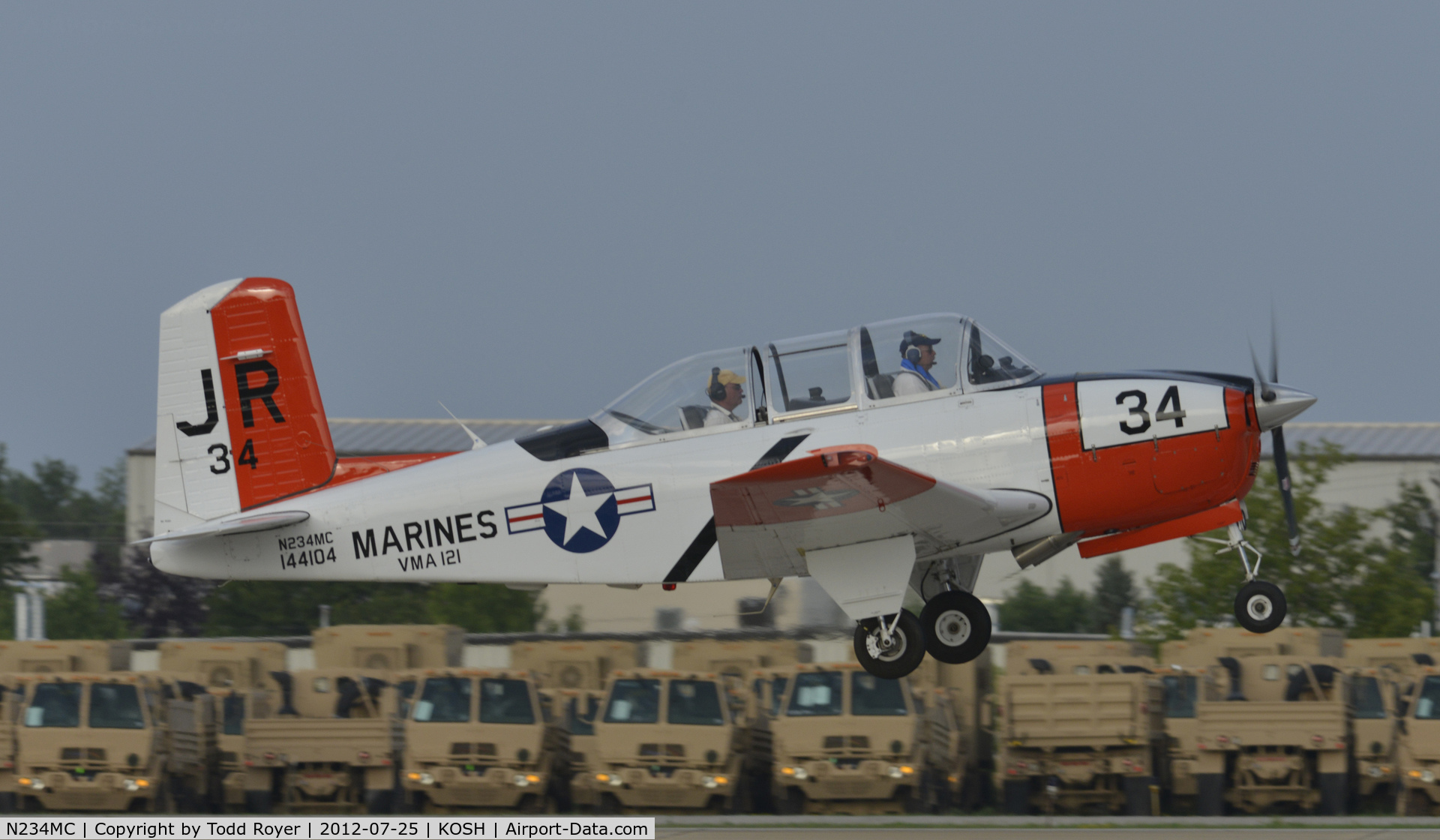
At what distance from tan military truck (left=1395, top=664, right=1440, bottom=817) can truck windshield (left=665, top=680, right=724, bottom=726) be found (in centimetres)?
830

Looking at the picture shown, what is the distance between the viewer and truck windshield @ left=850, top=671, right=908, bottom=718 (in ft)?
59.8

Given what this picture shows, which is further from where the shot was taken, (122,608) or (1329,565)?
(122,608)

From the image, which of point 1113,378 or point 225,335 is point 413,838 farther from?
point 1113,378

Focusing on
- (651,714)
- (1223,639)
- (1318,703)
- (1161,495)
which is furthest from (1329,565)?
(1161,495)

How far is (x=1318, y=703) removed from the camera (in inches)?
730

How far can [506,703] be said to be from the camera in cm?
1878

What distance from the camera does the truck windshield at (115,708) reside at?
19.0 meters

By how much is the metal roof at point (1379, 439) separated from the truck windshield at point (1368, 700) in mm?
37489

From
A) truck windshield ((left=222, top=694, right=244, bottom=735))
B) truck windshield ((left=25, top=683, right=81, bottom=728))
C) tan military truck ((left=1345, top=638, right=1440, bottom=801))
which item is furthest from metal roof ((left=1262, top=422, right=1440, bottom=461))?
truck windshield ((left=25, top=683, right=81, bottom=728))

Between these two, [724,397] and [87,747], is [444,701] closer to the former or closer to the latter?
[87,747]

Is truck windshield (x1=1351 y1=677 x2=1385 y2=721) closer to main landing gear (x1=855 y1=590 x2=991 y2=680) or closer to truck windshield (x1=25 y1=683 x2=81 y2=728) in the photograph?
main landing gear (x1=855 y1=590 x2=991 y2=680)

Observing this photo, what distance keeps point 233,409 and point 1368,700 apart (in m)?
13.9

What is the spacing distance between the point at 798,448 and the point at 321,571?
433cm

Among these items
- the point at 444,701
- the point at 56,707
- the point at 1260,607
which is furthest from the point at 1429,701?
the point at 56,707
